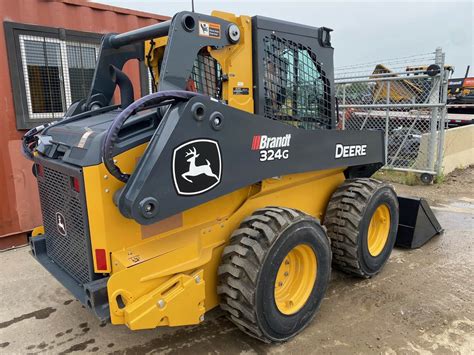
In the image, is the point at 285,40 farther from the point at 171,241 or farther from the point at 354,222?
the point at 171,241

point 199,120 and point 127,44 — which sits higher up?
point 127,44

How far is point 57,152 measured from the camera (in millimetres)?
2768

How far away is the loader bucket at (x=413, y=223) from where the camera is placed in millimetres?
4691

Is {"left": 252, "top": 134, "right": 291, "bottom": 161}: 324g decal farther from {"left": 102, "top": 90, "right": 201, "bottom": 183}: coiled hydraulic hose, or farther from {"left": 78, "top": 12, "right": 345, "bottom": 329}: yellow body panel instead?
{"left": 102, "top": 90, "right": 201, "bottom": 183}: coiled hydraulic hose

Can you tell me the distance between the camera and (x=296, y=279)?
317cm

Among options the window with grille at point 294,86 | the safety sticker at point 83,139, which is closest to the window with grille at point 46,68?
the safety sticker at point 83,139

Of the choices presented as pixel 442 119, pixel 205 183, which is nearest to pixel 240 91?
pixel 205 183

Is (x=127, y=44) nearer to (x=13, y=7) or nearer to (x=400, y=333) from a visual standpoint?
(x=13, y=7)

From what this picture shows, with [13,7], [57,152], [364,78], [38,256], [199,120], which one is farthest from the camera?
[364,78]

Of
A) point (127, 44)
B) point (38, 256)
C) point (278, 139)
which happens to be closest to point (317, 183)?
point (278, 139)

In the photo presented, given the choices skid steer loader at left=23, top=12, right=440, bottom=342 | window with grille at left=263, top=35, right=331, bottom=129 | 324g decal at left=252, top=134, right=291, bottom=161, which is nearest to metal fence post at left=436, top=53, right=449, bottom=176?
skid steer loader at left=23, top=12, right=440, bottom=342

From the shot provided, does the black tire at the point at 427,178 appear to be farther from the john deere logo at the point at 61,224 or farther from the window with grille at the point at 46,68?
the john deere logo at the point at 61,224

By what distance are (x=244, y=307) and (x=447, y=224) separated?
4124mm

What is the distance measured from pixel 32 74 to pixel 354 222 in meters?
4.21
